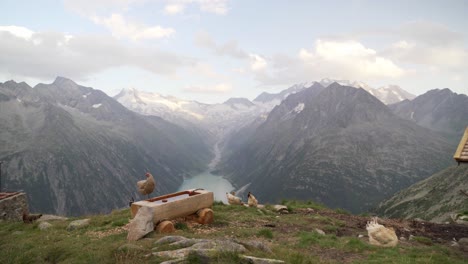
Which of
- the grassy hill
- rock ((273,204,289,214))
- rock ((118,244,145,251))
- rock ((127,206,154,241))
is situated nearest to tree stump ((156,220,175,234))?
rock ((127,206,154,241))

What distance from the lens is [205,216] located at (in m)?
23.0

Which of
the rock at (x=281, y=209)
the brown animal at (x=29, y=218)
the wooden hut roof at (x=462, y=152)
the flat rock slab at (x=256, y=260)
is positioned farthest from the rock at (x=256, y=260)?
the brown animal at (x=29, y=218)

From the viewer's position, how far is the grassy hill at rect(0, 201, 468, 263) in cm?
1473

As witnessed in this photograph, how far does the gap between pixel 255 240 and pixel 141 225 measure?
21.8 feet

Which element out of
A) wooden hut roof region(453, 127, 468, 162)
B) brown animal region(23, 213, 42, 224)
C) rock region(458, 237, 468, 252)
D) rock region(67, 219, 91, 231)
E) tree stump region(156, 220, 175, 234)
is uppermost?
Result: wooden hut roof region(453, 127, 468, 162)

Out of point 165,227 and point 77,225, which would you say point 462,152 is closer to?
point 165,227

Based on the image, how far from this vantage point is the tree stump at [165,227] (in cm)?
1986

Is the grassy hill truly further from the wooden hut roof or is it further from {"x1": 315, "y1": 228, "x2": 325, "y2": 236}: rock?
the wooden hut roof

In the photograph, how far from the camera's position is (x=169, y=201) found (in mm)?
22016

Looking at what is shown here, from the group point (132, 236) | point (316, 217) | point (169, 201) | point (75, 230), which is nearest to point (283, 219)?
point (316, 217)

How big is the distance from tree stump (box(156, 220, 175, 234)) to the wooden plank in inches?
16.4

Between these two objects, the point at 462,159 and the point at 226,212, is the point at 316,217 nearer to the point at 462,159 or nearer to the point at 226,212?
the point at 226,212

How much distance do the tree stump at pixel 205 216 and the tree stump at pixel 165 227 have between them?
301 centimetres

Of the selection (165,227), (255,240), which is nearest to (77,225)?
(165,227)
